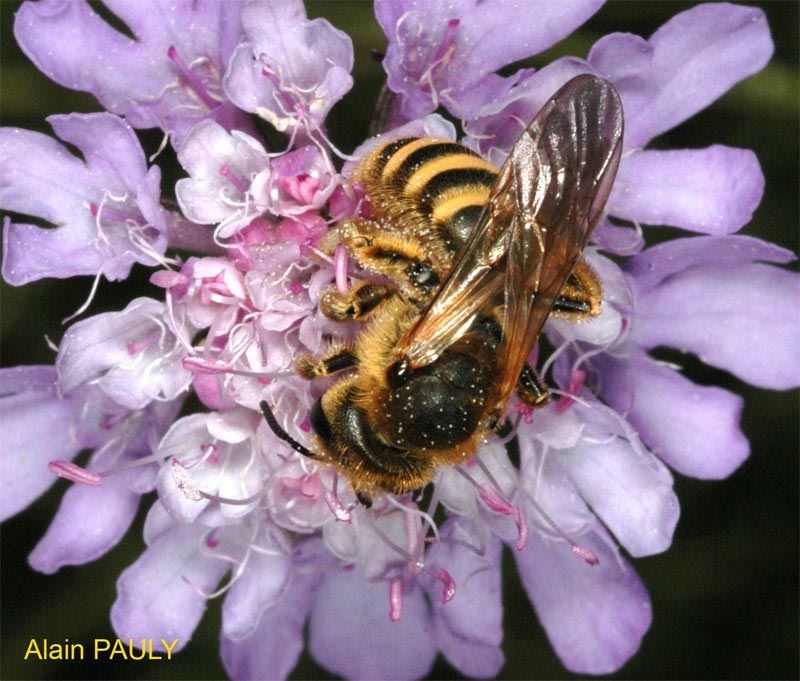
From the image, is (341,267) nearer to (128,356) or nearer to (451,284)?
(451,284)

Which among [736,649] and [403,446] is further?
[736,649]

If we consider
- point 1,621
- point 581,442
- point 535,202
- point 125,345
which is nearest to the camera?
point 535,202

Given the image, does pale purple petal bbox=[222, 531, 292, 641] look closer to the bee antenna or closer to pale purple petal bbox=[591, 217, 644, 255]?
the bee antenna

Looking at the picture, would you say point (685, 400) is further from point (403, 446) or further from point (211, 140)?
point (211, 140)

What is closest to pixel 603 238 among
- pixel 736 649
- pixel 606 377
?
pixel 606 377

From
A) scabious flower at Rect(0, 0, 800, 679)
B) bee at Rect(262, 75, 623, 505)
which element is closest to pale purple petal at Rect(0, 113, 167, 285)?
scabious flower at Rect(0, 0, 800, 679)

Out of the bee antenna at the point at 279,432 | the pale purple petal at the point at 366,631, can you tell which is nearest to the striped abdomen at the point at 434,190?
the bee antenna at the point at 279,432
